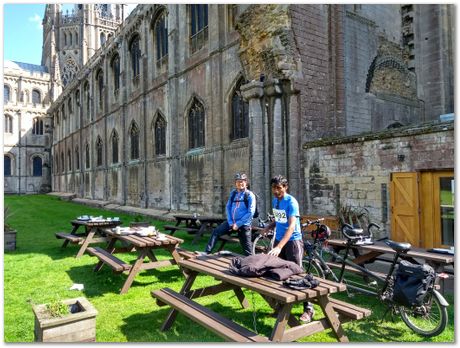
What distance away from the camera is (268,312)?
5277mm

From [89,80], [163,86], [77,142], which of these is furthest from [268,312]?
[77,142]

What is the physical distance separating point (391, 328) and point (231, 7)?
46.8 feet

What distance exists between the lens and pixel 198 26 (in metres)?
18.1

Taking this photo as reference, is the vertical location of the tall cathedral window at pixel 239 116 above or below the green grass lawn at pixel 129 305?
above

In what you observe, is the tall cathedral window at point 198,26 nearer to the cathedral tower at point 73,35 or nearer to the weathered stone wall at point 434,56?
the weathered stone wall at point 434,56

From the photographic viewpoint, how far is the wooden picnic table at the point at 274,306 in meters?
3.63

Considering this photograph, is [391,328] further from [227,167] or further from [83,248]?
[227,167]

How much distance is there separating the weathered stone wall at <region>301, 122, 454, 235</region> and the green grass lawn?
3935mm

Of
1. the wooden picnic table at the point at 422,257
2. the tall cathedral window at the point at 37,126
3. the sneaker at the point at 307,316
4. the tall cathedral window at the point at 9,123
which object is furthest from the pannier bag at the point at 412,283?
the tall cathedral window at the point at 9,123

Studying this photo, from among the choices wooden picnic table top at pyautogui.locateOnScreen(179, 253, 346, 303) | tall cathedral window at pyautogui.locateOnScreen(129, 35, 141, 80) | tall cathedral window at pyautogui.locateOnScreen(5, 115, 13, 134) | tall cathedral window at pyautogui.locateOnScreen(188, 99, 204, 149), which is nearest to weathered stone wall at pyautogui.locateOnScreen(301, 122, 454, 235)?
wooden picnic table top at pyautogui.locateOnScreen(179, 253, 346, 303)

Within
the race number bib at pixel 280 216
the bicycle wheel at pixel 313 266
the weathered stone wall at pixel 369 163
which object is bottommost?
the bicycle wheel at pixel 313 266

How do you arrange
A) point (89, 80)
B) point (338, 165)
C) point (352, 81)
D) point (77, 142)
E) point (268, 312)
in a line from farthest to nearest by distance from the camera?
point (77, 142) < point (89, 80) < point (352, 81) < point (338, 165) < point (268, 312)

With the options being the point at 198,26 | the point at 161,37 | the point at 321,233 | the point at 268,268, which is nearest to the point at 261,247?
the point at 321,233

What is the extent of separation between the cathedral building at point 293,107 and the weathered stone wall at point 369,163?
0.09ft
